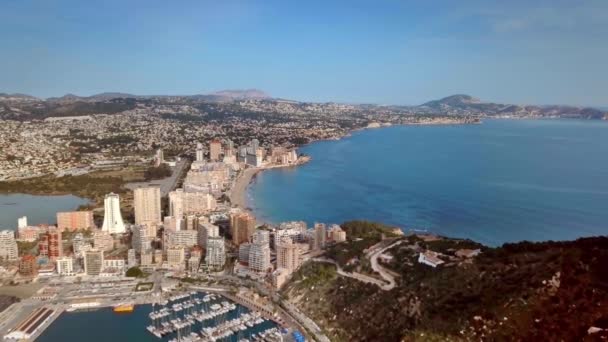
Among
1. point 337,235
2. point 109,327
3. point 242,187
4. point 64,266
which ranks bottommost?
point 109,327

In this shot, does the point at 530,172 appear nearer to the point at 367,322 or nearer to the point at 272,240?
the point at 272,240

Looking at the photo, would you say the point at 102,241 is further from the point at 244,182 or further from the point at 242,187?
the point at 244,182

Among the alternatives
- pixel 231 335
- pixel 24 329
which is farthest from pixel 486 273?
pixel 24 329

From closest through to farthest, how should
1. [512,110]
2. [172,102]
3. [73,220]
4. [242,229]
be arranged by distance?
[242,229] → [73,220] → [172,102] → [512,110]

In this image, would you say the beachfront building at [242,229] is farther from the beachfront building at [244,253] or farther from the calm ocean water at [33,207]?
the calm ocean water at [33,207]

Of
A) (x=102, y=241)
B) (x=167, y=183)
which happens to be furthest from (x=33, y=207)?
(x=102, y=241)

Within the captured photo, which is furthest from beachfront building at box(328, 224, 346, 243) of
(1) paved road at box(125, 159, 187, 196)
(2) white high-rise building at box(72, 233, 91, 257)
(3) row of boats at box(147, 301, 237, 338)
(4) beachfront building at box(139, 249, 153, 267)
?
(1) paved road at box(125, 159, 187, 196)

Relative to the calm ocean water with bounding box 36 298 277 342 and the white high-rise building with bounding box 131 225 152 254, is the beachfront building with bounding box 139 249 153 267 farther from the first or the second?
the calm ocean water with bounding box 36 298 277 342
